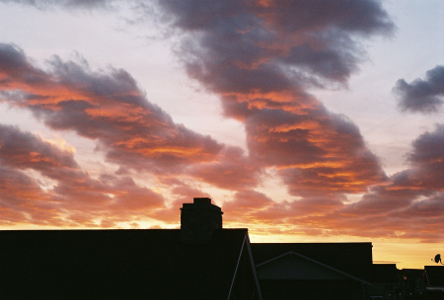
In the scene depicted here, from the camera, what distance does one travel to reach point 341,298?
40.7 m

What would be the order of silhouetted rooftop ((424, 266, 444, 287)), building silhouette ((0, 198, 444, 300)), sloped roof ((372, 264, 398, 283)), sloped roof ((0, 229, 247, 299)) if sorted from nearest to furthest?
sloped roof ((0, 229, 247, 299)), building silhouette ((0, 198, 444, 300)), sloped roof ((372, 264, 398, 283)), silhouetted rooftop ((424, 266, 444, 287))

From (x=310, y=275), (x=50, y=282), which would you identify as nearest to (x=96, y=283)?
(x=50, y=282)

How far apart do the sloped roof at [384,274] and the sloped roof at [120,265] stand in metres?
42.7

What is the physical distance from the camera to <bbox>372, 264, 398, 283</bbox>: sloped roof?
61.7 meters

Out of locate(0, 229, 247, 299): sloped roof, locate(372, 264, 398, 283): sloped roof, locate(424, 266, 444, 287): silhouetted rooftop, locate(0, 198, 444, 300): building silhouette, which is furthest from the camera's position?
locate(424, 266, 444, 287): silhouetted rooftop

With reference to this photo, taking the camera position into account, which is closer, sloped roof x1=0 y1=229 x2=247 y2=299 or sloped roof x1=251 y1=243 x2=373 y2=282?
sloped roof x1=0 y1=229 x2=247 y2=299

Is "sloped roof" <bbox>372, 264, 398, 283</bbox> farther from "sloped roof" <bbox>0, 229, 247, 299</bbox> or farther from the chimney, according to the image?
"sloped roof" <bbox>0, 229, 247, 299</bbox>

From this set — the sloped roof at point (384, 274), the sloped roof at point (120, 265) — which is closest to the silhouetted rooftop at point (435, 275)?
the sloped roof at point (384, 274)

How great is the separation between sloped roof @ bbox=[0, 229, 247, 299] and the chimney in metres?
0.40

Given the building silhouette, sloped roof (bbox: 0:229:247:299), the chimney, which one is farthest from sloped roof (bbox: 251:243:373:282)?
sloped roof (bbox: 0:229:247:299)

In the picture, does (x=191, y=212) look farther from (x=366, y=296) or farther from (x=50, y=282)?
(x=366, y=296)

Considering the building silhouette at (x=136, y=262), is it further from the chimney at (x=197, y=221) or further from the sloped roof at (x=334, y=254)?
the sloped roof at (x=334, y=254)

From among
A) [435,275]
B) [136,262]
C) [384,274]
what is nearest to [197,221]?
[136,262]

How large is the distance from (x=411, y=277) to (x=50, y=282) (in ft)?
102
